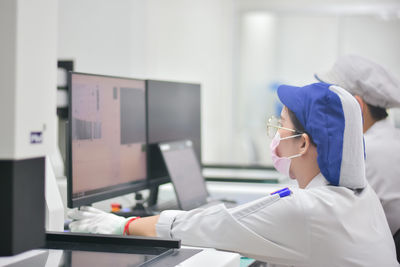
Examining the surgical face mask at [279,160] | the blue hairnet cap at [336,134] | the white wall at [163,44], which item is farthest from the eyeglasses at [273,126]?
the white wall at [163,44]

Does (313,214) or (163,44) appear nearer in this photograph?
(313,214)

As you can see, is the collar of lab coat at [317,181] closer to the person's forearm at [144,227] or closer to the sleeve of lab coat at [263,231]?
the sleeve of lab coat at [263,231]

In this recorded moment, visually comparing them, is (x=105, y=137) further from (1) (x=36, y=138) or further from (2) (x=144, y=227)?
(1) (x=36, y=138)

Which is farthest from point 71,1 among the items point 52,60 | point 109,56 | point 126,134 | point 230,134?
point 52,60

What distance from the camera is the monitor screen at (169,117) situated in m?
2.11

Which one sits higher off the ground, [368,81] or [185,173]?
[368,81]

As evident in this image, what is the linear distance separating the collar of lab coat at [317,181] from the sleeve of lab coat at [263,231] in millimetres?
158

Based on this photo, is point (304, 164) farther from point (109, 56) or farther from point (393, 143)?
point (109, 56)

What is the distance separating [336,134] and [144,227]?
0.57 metres

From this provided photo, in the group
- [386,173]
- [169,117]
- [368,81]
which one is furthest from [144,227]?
[368,81]

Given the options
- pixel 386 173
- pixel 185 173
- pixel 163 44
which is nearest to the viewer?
pixel 386 173

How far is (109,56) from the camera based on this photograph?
11.2ft

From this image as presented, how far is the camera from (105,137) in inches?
70.2

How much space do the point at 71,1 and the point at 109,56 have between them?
44 centimetres
